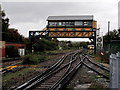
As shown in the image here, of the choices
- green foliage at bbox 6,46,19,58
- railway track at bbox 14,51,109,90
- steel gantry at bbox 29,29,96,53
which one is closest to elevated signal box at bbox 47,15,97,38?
steel gantry at bbox 29,29,96,53

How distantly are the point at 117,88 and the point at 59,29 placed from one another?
110ft

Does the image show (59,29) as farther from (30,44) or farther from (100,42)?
(100,42)

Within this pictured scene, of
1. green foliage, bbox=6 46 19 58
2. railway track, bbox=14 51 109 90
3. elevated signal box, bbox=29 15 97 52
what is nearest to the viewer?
railway track, bbox=14 51 109 90

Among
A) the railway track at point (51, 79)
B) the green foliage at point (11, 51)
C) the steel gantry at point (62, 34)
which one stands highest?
the steel gantry at point (62, 34)

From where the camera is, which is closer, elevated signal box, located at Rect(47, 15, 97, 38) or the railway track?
the railway track

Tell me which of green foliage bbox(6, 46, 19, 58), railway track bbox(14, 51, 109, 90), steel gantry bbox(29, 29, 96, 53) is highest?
steel gantry bbox(29, 29, 96, 53)

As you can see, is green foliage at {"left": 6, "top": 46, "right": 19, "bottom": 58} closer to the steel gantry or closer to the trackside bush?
the trackside bush

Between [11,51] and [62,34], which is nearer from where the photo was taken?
[11,51]

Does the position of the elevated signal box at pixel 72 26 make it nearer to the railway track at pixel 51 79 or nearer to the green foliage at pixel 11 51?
the green foliage at pixel 11 51

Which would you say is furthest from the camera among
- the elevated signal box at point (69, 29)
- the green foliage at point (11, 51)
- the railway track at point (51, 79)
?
the elevated signal box at point (69, 29)

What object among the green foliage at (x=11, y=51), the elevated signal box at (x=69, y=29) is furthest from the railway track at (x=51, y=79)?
the elevated signal box at (x=69, y=29)

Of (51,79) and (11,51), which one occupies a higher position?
(11,51)

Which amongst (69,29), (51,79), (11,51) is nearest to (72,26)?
(69,29)

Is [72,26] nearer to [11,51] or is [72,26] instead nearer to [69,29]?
[69,29]
